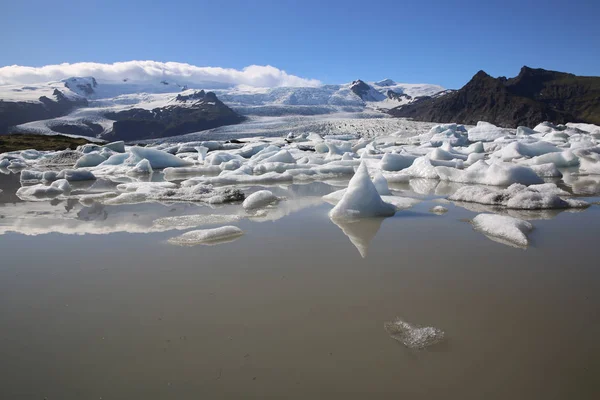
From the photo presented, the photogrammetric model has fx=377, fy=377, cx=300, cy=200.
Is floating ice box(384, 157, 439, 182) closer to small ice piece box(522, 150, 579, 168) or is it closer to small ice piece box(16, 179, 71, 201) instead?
small ice piece box(522, 150, 579, 168)

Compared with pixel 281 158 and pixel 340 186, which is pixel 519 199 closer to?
pixel 340 186

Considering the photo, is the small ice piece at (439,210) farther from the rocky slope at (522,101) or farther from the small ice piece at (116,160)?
the rocky slope at (522,101)

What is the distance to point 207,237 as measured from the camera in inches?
138

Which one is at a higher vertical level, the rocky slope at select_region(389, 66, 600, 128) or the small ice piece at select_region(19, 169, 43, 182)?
the rocky slope at select_region(389, 66, 600, 128)

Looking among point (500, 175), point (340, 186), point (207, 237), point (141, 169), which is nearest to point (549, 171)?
point (500, 175)

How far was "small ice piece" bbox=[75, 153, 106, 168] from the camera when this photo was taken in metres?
13.3

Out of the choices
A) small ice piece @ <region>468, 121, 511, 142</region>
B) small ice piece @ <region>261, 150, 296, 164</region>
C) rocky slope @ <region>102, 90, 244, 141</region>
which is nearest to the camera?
small ice piece @ <region>261, 150, 296, 164</region>

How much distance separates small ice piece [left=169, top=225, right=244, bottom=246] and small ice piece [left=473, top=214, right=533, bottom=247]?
2392 mm

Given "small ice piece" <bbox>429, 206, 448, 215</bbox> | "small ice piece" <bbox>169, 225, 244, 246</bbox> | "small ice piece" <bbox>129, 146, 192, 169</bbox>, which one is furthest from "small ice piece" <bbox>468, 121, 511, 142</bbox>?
"small ice piece" <bbox>169, 225, 244, 246</bbox>

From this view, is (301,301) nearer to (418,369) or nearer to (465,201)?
(418,369)

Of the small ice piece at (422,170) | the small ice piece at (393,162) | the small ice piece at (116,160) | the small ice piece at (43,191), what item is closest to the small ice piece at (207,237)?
the small ice piece at (43,191)

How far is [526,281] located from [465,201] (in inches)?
117

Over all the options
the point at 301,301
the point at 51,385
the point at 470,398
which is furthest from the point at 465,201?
the point at 51,385

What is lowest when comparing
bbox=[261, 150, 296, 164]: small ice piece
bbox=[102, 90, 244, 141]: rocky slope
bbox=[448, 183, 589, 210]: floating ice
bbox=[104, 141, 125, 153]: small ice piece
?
bbox=[102, 90, 244, 141]: rocky slope
